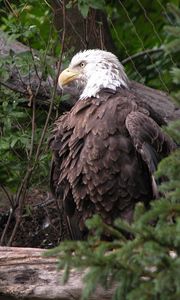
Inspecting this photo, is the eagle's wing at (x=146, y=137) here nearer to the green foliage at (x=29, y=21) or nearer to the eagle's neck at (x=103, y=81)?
the eagle's neck at (x=103, y=81)

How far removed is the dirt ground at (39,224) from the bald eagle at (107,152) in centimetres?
97

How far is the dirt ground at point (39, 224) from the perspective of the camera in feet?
22.0

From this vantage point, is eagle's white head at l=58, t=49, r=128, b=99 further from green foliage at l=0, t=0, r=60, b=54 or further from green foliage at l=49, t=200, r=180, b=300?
green foliage at l=49, t=200, r=180, b=300

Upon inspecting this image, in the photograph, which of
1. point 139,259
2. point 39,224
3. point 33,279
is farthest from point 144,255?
point 39,224

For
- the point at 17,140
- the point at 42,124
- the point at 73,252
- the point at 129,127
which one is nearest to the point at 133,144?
the point at 129,127

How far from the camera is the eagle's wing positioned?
5164 millimetres

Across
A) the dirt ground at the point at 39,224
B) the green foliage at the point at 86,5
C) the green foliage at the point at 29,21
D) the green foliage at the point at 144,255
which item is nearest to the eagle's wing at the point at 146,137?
the green foliage at the point at 86,5

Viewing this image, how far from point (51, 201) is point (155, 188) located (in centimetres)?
171

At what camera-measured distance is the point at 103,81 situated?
579 cm

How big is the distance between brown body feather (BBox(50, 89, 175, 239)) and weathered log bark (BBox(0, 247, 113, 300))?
0.97 m

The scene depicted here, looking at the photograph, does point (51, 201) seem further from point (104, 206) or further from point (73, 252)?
point (73, 252)

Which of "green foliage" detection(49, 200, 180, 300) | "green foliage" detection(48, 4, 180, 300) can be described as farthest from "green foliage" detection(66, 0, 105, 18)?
"green foliage" detection(49, 200, 180, 300)

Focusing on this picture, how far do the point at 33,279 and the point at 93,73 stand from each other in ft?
6.24

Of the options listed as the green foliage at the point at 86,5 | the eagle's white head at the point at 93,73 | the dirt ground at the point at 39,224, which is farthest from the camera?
the dirt ground at the point at 39,224
